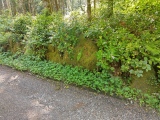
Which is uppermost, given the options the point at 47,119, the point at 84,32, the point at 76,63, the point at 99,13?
the point at 99,13

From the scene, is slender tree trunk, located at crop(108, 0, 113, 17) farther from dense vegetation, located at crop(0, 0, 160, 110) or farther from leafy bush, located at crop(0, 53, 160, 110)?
leafy bush, located at crop(0, 53, 160, 110)

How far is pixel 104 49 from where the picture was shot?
4.18 m

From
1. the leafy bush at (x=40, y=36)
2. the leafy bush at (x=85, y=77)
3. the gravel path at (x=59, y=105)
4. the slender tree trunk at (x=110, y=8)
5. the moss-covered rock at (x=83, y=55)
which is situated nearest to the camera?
the gravel path at (x=59, y=105)

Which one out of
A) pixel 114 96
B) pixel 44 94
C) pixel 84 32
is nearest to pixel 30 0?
pixel 84 32

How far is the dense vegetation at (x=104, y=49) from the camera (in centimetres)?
378

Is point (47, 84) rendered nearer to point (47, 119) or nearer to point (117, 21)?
point (47, 119)

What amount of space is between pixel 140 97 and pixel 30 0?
14.1 metres

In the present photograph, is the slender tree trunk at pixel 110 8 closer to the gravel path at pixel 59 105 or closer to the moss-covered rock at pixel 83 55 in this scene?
the moss-covered rock at pixel 83 55

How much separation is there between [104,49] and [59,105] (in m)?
1.85

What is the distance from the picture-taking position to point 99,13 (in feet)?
20.4

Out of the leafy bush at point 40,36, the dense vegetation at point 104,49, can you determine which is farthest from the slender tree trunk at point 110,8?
the leafy bush at point 40,36

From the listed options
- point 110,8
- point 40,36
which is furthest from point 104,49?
point 40,36

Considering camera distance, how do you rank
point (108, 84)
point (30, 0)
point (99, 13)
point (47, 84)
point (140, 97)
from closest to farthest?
point (140, 97) < point (108, 84) < point (47, 84) < point (99, 13) < point (30, 0)

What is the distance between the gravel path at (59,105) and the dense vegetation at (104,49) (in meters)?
0.28
